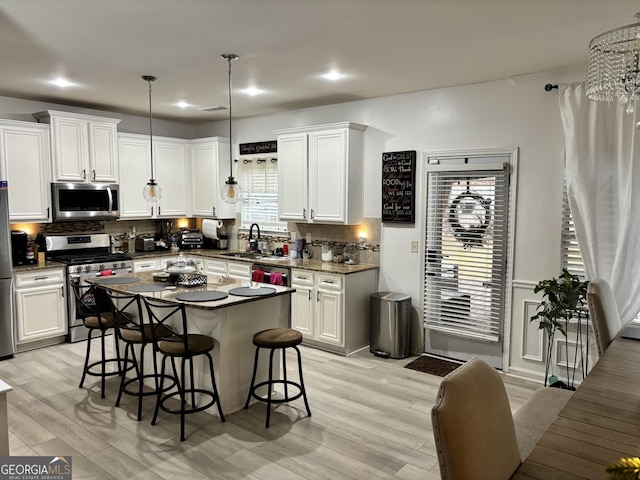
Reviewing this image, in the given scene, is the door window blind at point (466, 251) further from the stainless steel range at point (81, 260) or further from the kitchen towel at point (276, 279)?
the stainless steel range at point (81, 260)

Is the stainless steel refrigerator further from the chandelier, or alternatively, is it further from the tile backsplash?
the chandelier

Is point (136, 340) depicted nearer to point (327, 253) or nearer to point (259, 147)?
point (327, 253)

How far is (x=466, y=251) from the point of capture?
4.65 metres

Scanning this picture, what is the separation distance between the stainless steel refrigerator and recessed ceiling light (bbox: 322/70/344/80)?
10.9 feet

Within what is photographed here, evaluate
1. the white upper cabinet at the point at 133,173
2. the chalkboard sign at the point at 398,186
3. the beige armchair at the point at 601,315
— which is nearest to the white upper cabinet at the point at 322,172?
the chalkboard sign at the point at 398,186

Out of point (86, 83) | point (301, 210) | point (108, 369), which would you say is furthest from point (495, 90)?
→ point (108, 369)

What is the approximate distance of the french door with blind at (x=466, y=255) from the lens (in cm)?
445

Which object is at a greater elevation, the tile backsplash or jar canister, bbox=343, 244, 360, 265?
the tile backsplash

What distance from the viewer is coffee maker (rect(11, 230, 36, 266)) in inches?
204

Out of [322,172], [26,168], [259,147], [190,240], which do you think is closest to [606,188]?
[322,172]

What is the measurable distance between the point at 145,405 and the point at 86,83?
10.2 ft

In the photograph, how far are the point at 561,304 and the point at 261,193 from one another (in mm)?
4028

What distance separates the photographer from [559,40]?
10.8 ft

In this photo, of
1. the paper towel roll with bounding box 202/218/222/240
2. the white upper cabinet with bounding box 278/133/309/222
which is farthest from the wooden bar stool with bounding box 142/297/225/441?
the paper towel roll with bounding box 202/218/222/240
